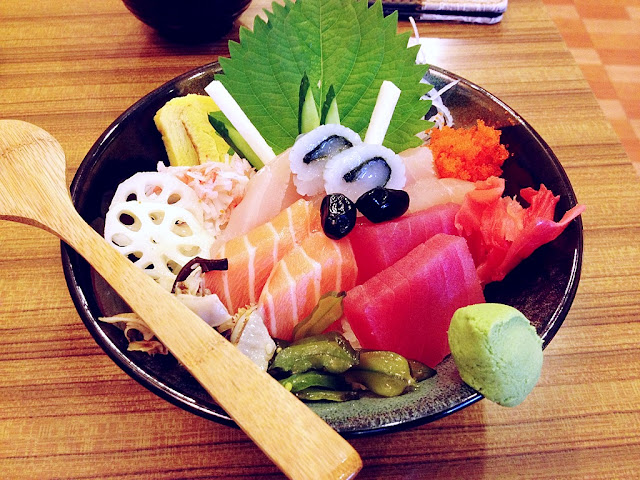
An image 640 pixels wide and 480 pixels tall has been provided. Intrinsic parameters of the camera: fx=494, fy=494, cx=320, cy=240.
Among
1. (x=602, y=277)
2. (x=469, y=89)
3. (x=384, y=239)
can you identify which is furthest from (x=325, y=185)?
(x=602, y=277)

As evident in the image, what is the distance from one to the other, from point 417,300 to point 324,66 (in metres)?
0.81

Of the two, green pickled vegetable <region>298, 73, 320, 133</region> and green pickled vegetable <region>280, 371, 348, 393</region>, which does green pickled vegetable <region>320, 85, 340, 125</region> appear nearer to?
green pickled vegetable <region>298, 73, 320, 133</region>

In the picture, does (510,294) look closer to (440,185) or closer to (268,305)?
(440,185)

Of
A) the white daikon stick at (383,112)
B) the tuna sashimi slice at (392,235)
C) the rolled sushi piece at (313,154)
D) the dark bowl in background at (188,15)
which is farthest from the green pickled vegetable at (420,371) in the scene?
the dark bowl in background at (188,15)

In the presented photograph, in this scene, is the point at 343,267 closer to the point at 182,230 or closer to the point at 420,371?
the point at 420,371

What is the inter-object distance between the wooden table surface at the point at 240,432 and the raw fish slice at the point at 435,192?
1.44ft

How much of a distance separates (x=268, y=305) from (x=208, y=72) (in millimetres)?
779

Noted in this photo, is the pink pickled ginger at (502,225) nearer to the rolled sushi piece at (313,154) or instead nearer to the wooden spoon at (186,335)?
the rolled sushi piece at (313,154)

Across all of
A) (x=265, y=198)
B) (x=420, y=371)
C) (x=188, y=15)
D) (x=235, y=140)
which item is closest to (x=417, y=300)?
(x=420, y=371)

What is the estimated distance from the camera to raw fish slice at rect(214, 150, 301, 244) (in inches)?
48.1

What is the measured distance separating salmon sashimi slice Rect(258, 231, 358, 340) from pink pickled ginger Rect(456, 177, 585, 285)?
0.97 ft

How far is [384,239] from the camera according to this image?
42.3 inches

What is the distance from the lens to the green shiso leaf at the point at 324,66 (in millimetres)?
1415

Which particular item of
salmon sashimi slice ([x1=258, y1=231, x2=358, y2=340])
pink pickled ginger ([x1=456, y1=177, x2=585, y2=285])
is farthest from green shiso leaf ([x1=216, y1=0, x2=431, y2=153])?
salmon sashimi slice ([x1=258, y1=231, x2=358, y2=340])
